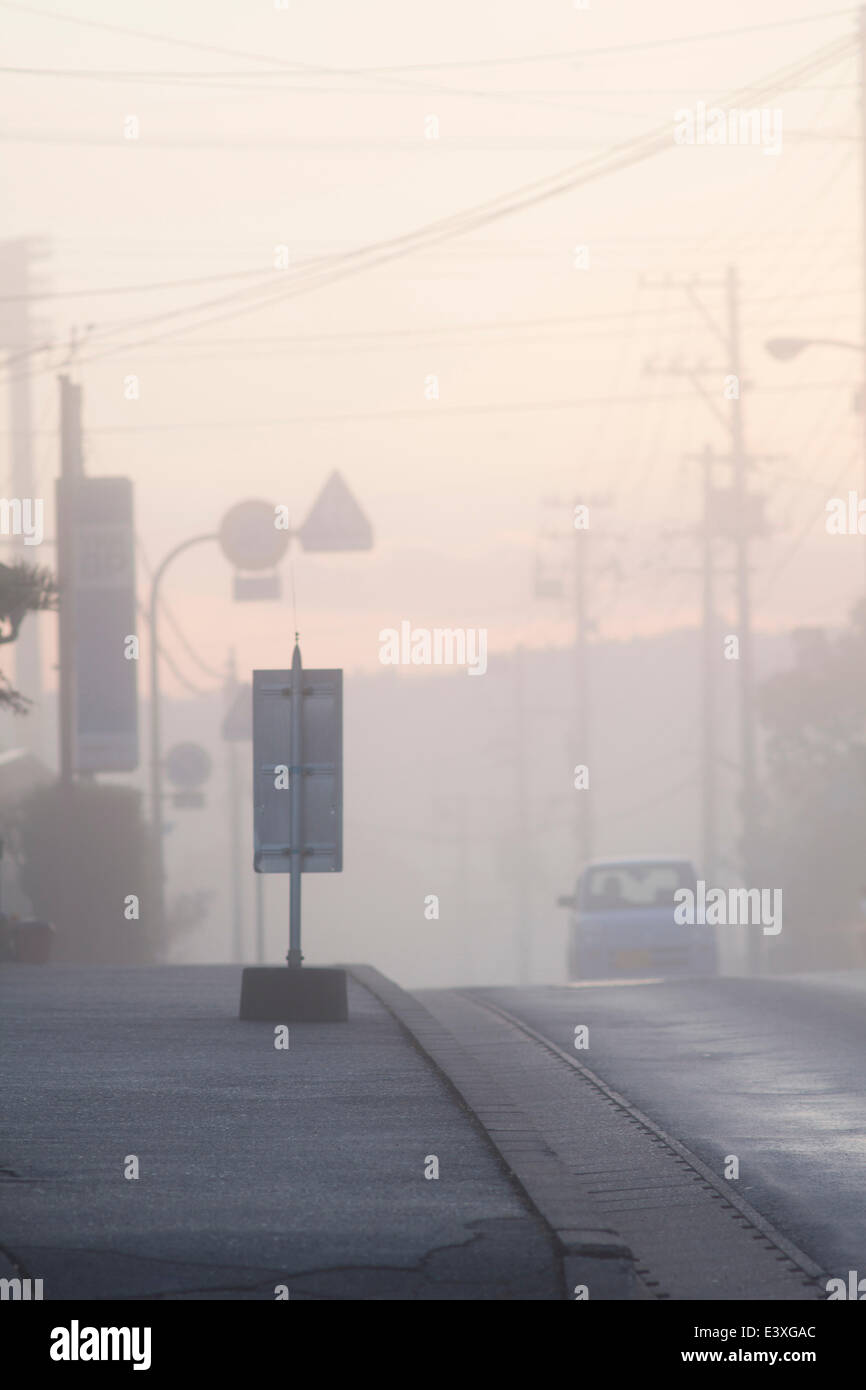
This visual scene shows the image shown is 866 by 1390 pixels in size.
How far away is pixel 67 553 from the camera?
3566cm

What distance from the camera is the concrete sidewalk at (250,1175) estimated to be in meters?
6.80

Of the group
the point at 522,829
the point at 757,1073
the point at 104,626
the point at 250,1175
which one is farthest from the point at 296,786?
the point at 522,829

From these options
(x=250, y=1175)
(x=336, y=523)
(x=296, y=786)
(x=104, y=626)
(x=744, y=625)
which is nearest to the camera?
(x=250, y=1175)

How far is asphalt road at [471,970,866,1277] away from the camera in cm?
896

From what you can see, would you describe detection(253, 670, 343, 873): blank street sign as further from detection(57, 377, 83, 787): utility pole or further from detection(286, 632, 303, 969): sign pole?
detection(57, 377, 83, 787): utility pole

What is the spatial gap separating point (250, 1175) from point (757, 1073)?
6.07 m

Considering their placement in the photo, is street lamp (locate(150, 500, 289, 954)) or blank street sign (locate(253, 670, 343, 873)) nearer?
blank street sign (locate(253, 670, 343, 873))

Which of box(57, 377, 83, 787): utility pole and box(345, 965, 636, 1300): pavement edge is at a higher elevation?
box(57, 377, 83, 787): utility pole

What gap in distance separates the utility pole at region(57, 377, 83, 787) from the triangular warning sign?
4947mm

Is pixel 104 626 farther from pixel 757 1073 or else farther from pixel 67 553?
pixel 757 1073

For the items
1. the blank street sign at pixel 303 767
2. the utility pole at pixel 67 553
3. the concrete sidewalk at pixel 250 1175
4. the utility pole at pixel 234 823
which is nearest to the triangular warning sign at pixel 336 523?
the utility pole at pixel 67 553

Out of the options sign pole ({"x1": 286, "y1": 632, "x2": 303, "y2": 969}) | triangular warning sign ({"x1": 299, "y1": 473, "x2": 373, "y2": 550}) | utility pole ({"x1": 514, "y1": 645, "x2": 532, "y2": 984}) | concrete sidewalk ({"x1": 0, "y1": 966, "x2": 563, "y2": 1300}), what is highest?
triangular warning sign ({"x1": 299, "y1": 473, "x2": 373, "y2": 550})

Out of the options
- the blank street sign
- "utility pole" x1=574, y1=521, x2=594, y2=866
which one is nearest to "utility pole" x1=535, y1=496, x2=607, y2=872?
"utility pole" x1=574, y1=521, x2=594, y2=866

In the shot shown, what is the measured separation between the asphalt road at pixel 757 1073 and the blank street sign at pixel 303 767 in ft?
7.48
